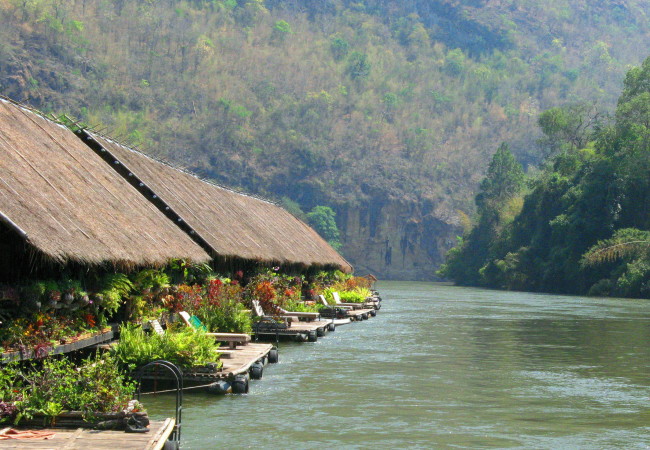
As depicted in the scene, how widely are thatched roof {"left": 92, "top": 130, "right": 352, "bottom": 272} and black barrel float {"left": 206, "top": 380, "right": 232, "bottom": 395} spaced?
9901 mm

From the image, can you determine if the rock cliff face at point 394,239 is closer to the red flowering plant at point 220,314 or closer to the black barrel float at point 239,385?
the red flowering plant at point 220,314

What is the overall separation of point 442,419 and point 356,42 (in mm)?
184222

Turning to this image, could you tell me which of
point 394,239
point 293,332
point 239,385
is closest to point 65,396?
point 239,385

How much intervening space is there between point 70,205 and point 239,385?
4667mm

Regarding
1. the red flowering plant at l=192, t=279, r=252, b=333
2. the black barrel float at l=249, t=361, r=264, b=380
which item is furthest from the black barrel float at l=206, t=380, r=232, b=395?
the red flowering plant at l=192, t=279, r=252, b=333

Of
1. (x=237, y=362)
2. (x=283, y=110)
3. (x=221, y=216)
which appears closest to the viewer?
(x=237, y=362)

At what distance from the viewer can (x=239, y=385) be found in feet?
55.1

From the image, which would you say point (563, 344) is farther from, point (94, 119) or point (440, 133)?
point (440, 133)

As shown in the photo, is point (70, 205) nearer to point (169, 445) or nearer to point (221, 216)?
point (169, 445)

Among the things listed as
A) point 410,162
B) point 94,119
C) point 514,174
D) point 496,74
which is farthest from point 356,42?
point 514,174

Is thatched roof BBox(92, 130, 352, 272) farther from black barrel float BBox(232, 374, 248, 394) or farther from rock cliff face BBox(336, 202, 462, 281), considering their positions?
rock cliff face BBox(336, 202, 462, 281)

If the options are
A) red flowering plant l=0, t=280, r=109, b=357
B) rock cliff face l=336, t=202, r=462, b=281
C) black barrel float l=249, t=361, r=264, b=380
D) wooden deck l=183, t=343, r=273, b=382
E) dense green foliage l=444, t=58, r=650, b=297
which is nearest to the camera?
red flowering plant l=0, t=280, r=109, b=357

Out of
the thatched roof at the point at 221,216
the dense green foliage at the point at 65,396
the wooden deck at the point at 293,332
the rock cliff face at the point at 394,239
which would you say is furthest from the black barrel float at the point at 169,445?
the rock cliff face at the point at 394,239

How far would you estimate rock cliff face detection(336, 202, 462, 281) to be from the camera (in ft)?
481
